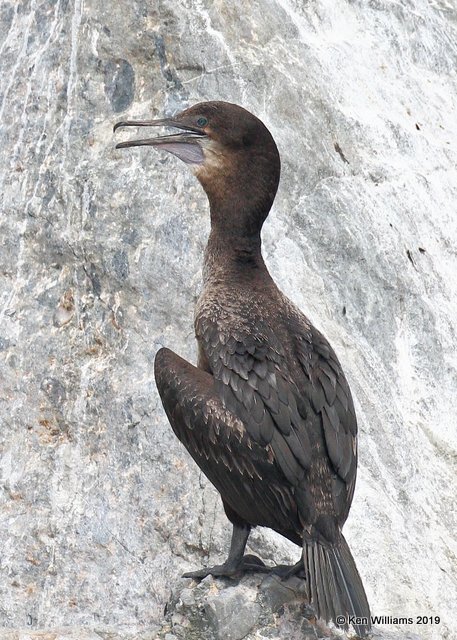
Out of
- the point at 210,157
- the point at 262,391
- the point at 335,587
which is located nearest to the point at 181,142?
the point at 210,157

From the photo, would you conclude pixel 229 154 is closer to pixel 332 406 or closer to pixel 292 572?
pixel 332 406

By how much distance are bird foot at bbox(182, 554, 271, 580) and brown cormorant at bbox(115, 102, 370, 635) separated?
1 cm

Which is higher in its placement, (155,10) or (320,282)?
(155,10)

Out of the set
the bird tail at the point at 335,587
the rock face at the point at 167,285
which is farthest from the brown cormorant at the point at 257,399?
the rock face at the point at 167,285

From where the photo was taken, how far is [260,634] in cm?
599

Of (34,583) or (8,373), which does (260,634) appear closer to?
(34,583)

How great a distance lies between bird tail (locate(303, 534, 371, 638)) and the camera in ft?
18.5

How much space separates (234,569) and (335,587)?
71 centimetres

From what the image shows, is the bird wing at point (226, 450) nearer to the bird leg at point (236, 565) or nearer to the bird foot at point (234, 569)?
the bird leg at point (236, 565)

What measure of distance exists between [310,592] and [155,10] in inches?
189

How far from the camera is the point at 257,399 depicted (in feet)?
19.7

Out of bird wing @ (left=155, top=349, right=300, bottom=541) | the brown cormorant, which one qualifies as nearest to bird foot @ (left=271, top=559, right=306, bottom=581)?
the brown cormorant

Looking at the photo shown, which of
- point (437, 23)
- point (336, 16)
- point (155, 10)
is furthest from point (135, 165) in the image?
point (437, 23)

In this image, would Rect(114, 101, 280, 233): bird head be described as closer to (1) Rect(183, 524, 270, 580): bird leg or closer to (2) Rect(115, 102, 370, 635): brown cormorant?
(2) Rect(115, 102, 370, 635): brown cormorant
